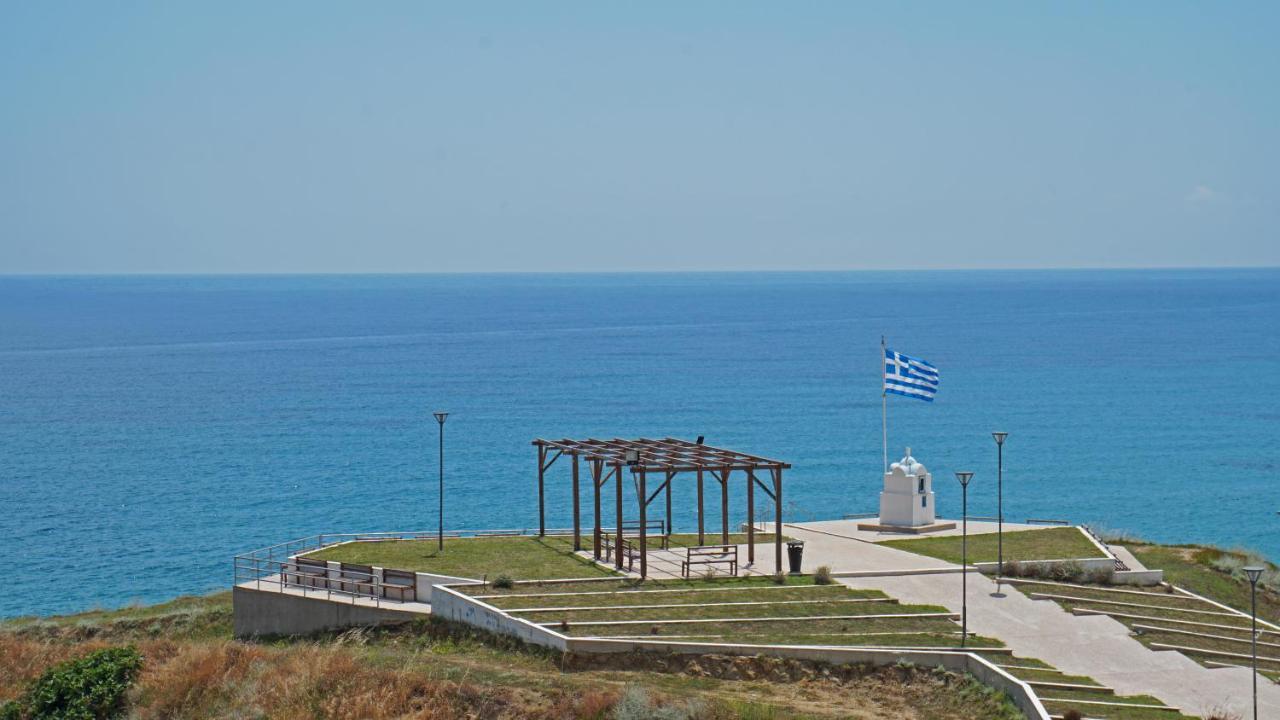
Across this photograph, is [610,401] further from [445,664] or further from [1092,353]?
[445,664]

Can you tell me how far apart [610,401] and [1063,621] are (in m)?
70.1

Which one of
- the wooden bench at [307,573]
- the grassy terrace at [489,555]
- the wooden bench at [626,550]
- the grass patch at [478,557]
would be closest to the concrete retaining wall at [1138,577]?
the grassy terrace at [489,555]

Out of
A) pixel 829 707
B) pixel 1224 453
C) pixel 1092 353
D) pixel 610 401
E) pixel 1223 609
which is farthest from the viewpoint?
pixel 1092 353

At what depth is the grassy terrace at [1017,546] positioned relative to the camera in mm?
36000

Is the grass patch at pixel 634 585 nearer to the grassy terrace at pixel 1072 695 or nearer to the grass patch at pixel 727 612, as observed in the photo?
the grass patch at pixel 727 612

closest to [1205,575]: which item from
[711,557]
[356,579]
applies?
[711,557]

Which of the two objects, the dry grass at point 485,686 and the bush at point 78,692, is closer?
the dry grass at point 485,686

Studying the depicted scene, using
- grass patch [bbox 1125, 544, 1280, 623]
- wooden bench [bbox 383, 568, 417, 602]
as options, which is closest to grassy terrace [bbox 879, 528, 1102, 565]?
grass patch [bbox 1125, 544, 1280, 623]

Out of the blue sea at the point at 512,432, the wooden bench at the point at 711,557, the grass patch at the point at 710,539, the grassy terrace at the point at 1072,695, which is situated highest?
the wooden bench at the point at 711,557

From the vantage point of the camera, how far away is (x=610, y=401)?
325 feet

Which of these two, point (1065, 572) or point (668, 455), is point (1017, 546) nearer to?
point (1065, 572)

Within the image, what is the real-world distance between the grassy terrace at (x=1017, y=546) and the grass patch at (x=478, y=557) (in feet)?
29.1

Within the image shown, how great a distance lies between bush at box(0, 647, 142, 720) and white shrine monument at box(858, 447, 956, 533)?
20880 millimetres

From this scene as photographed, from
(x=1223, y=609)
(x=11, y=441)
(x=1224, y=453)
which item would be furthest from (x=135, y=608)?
(x=1224, y=453)
